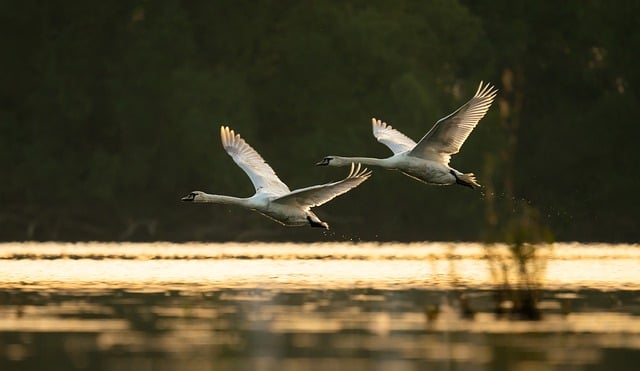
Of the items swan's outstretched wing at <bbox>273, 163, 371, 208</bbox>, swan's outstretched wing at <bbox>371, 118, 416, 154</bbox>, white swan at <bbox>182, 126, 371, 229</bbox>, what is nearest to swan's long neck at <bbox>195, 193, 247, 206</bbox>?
white swan at <bbox>182, 126, 371, 229</bbox>

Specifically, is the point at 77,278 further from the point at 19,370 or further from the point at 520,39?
the point at 520,39

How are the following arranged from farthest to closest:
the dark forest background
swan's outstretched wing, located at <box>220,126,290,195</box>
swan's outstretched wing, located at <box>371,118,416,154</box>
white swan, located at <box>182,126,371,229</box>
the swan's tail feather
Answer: the dark forest background
swan's outstretched wing, located at <box>371,118,416,154</box>
swan's outstretched wing, located at <box>220,126,290,195</box>
the swan's tail feather
white swan, located at <box>182,126,371,229</box>

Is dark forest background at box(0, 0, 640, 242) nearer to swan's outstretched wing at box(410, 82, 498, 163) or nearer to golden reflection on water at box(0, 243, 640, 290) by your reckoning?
golden reflection on water at box(0, 243, 640, 290)

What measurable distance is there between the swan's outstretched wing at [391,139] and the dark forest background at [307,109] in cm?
2526

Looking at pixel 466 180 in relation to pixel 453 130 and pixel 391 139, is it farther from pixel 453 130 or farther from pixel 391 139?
pixel 391 139

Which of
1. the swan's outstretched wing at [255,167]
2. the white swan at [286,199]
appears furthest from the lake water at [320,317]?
the swan's outstretched wing at [255,167]

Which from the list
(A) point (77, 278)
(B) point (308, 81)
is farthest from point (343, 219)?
→ (A) point (77, 278)

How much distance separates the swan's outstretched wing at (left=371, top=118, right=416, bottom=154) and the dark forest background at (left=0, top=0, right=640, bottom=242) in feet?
82.9

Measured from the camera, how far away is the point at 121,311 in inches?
977

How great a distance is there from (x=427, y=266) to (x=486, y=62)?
27.9m

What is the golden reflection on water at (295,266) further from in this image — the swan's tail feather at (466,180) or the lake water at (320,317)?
the swan's tail feather at (466,180)

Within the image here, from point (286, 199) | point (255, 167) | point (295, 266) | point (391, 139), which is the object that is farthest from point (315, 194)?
point (295, 266)

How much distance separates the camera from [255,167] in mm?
30391

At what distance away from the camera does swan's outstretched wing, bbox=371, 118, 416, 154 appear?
101 ft
